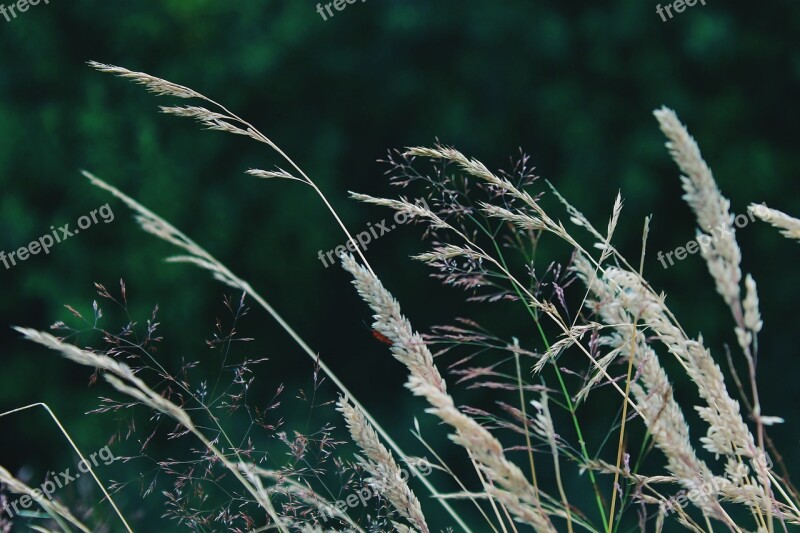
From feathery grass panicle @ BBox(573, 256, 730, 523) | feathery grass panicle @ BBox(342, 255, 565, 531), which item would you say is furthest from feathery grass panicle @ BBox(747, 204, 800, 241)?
feathery grass panicle @ BBox(342, 255, 565, 531)

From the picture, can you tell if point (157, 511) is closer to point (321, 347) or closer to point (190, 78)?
point (321, 347)

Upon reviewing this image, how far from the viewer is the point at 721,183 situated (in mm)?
4785

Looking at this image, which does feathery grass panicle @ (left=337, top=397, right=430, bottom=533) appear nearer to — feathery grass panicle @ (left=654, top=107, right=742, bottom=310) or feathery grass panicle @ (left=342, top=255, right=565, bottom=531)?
feathery grass panicle @ (left=342, top=255, right=565, bottom=531)

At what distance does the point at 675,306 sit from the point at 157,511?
10.4 ft

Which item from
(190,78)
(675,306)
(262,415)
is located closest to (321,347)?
(190,78)

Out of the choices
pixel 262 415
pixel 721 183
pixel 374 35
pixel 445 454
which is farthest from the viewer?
pixel 445 454

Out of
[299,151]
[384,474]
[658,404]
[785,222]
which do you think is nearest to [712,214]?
[785,222]

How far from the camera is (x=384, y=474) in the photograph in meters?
1.03

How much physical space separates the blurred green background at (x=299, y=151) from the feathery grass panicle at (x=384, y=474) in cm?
399

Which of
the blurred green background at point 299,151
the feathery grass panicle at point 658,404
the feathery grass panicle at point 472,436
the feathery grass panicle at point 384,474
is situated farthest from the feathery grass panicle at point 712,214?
the blurred green background at point 299,151

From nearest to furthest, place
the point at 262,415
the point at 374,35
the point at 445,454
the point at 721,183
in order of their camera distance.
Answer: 1. the point at 262,415
2. the point at 721,183
3. the point at 374,35
4. the point at 445,454

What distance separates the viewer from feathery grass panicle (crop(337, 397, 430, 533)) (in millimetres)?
1016

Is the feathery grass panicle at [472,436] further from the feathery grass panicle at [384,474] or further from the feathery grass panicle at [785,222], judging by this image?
the feathery grass panicle at [785,222]

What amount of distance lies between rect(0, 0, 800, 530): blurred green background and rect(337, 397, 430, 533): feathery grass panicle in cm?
399
